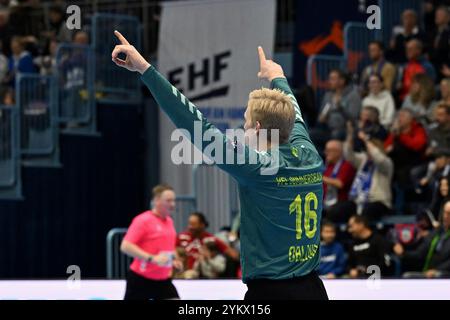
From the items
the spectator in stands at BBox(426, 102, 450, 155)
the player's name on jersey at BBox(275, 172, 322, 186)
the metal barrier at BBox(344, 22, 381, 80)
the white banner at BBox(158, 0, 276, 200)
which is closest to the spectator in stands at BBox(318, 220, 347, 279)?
the spectator in stands at BBox(426, 102, 450, 155)

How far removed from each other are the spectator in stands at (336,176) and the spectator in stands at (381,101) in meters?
0.83

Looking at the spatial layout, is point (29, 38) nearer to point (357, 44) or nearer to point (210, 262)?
point (357, 44)

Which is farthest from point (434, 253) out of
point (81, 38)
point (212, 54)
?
point (81, 38)

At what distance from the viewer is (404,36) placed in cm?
1552

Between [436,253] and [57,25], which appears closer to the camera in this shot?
[436,253]

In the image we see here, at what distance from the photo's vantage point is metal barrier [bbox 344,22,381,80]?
1603 centimetres

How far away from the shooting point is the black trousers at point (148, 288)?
10719 mm

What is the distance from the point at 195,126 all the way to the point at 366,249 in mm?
8234

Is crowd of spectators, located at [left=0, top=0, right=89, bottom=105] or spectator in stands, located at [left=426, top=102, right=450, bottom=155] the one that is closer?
spectator in stands, located at [left=426, top=102, right=450, bottom=155]

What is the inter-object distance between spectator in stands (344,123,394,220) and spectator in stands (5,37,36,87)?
5.61 metres

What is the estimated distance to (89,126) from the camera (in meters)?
17.0

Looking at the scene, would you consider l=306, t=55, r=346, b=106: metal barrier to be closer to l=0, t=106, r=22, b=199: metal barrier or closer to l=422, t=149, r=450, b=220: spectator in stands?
l=422, t=149, r=450, b=220: spectator in stands

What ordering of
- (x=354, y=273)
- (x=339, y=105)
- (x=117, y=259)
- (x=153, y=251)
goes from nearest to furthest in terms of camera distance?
(x=153, y=251), (x=354, y=273), (x=117, y=259), (x=339, y=105)
